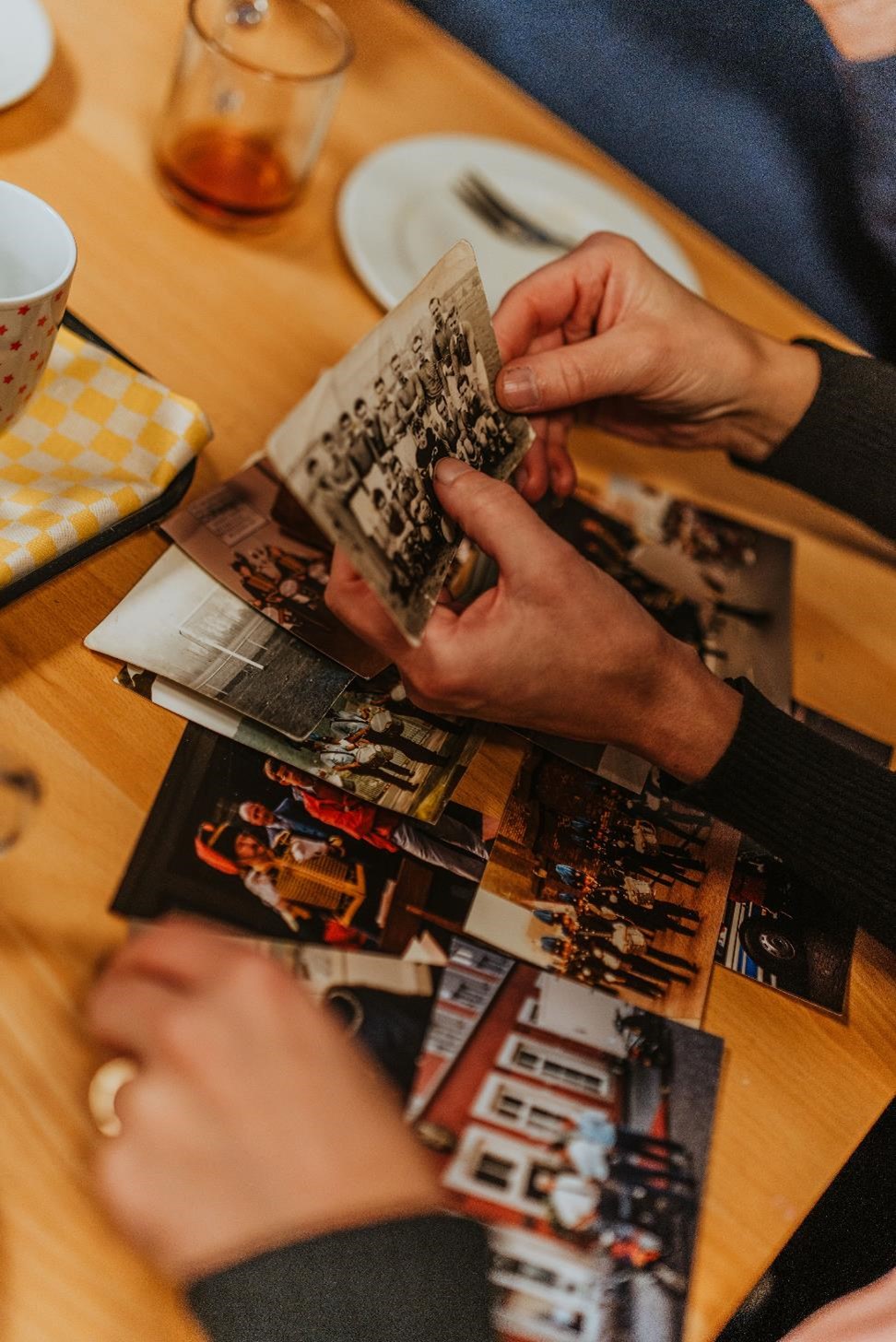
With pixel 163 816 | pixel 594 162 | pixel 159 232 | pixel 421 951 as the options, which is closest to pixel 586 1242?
pixel 421 951

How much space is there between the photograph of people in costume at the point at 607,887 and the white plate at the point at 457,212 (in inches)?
20.0

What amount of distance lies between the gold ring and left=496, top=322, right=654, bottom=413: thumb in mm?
515

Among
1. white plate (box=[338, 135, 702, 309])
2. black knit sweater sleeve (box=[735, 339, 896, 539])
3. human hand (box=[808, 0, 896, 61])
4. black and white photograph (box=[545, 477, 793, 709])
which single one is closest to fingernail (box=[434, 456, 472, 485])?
black and white photograph (box=[545, 477, 793, 709])

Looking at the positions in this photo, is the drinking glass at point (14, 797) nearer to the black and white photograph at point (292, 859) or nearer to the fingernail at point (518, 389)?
the black and white photograph at point (292, 859)

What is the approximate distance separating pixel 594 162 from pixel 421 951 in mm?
1086

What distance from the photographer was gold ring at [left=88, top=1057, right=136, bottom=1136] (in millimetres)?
521

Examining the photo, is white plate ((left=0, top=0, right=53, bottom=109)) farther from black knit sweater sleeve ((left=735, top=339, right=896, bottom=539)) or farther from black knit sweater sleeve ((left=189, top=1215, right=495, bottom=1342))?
black knit sweater sleeve ((left=189, top=1215, right=495, bottom=1342))

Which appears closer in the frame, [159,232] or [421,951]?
[421,951]

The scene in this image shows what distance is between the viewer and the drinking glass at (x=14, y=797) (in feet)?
1.81

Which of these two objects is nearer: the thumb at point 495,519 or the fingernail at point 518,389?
the thumb at point 495,519

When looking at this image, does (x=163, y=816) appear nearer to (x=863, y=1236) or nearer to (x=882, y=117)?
(x=863, y=1236)

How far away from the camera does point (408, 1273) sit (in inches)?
20.7

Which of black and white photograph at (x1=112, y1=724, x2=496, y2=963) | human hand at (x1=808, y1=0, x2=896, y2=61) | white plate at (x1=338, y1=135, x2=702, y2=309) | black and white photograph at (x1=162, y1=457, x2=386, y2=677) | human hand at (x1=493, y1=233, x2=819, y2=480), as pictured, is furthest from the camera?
human hand at (x1=808, y1=0, x2=896, y2=61)

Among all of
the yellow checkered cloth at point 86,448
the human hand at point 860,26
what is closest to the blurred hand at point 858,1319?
the yellow checkered cloth at point 86,448
